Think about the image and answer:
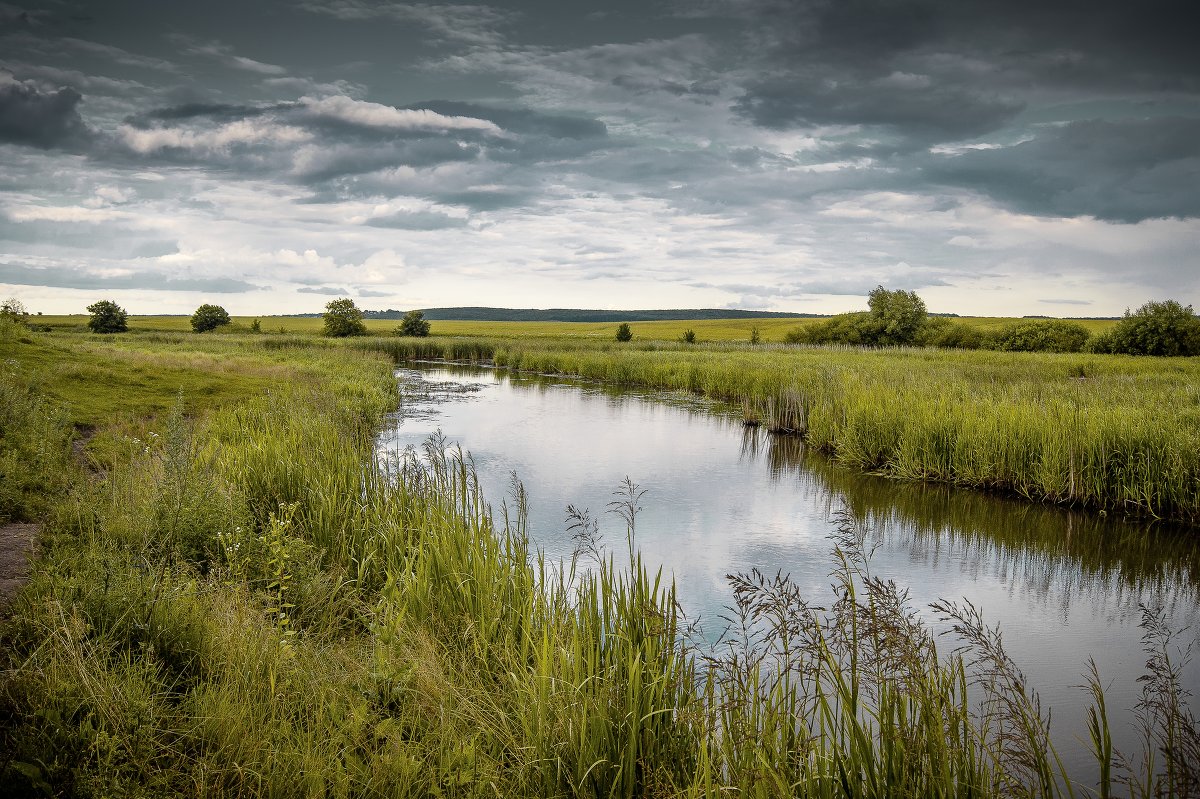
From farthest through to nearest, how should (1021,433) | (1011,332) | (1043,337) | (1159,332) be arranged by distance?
(1011,332) < (1043,337) < (1159,332) < (1021,433)

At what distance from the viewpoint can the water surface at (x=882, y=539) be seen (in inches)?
278

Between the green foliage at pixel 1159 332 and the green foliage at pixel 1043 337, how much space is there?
4.57 meters

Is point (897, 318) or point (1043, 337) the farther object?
point (897, 318)

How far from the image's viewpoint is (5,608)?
4.51m

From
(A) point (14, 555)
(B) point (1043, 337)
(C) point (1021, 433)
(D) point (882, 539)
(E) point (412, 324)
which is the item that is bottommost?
(D) point (882, 539)

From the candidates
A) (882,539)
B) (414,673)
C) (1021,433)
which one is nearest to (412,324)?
(1021,433)

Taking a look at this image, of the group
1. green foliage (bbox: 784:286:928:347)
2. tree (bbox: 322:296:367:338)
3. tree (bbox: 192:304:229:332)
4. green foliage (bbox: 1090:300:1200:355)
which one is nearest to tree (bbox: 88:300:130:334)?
tree (bbox: 192:304:229:332)

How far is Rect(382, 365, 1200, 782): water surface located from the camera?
278 inches

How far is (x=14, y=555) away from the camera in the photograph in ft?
19.0

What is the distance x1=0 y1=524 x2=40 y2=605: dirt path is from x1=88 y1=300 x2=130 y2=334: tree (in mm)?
85332

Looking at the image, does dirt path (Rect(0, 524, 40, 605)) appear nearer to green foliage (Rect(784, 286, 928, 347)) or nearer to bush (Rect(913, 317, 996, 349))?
bush (Rect(913, 317, 996, 349))

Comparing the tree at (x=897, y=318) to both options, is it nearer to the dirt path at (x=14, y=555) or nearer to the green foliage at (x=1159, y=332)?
the green foliage at (x=1159, y=332)

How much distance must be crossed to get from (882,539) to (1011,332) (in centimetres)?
5040

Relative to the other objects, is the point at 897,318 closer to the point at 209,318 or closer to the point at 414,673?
the point at 414,673
